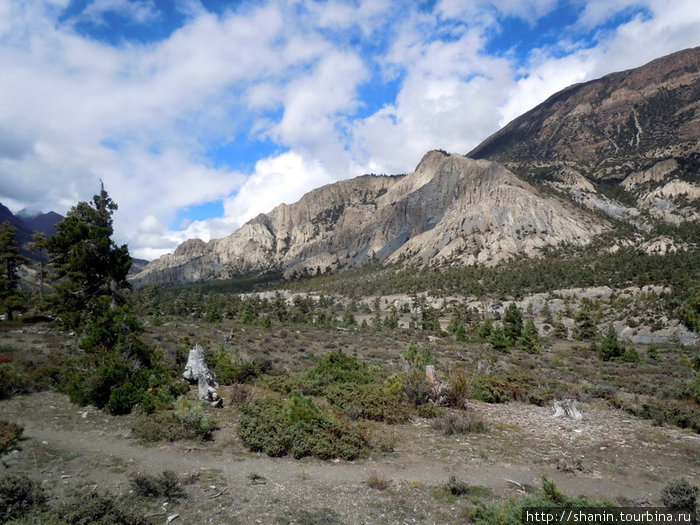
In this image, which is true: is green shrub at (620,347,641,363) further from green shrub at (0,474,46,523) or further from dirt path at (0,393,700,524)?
green shrub at (0,474,46,523)

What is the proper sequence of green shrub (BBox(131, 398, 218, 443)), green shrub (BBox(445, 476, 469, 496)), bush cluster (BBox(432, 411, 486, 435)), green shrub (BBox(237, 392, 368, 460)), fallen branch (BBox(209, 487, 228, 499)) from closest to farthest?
fallen branch (BBox(209, 487, 228, 499))
green shrub (BBox(445, 476, 469, 496))
green shrub (BBox(237, 392, 368, 460))
green shrub (BBox(131, 398, 218, 443))
bush cluster (BBox(432, 411, 486, 435))

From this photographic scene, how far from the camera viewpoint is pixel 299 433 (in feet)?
32.8

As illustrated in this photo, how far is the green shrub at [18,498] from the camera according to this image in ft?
18.4

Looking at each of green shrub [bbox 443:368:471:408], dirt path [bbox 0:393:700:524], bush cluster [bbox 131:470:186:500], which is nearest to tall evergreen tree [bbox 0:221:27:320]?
dirt path [bbox 0:393:700:524]

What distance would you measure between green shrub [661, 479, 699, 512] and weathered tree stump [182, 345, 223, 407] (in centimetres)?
1332

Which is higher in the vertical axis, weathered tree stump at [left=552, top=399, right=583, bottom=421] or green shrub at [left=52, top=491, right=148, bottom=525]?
green shrub at [left=52, top=491, right=148, bottom=525]

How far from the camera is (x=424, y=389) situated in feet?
47.0

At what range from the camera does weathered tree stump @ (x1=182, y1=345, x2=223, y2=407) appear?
13.9 metres

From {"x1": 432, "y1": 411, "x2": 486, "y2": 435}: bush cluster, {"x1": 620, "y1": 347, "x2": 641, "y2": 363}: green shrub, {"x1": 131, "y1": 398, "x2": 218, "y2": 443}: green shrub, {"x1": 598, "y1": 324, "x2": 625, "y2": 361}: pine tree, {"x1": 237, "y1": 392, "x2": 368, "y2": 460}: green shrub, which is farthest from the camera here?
{"x1": 598, "y1": 324, "x2": 625, "y2": 361}: pine tree

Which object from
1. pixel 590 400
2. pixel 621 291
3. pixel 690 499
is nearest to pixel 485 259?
pixel 621 291

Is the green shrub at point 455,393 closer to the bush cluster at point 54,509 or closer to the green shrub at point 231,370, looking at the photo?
the green shrub at point 231,370

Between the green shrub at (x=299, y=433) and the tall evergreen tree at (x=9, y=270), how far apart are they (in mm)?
34430

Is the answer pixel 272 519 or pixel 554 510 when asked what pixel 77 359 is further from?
pixel 554 510

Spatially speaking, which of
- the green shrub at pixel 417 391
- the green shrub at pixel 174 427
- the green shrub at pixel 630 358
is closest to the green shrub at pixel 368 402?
the green shrub at pixel 417 391
